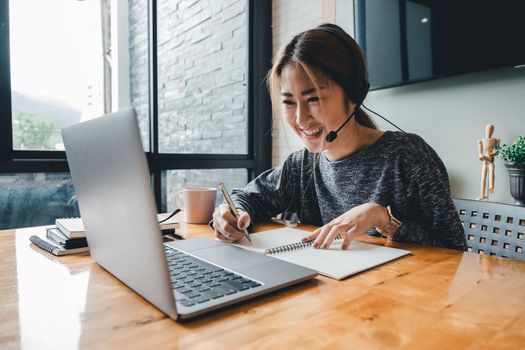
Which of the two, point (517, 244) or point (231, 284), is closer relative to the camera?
point (231, 284)

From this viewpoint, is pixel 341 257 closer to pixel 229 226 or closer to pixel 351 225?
pixel 351 225

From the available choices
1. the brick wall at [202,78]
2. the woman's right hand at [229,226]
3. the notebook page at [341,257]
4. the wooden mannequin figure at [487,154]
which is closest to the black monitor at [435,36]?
the wooden mannequin figure at [487,154]

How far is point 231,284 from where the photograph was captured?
0.50 m

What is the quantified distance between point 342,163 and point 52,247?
0.80 meters

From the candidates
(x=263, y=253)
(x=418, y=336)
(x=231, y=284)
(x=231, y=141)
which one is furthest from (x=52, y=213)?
(x=418, y=336)

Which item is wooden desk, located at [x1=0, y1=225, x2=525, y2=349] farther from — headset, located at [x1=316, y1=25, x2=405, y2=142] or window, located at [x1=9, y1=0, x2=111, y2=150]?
window, located at [x1=9, y1=0, x2=111, y2=150]

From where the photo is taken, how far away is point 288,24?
2195 millimetres

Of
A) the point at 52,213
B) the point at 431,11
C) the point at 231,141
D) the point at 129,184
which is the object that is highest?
the point at 431,11

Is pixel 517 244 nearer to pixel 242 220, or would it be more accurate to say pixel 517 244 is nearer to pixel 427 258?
pixel 427 258

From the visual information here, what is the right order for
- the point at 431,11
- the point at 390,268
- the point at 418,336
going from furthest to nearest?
the point at 431,11
the point at 390,268
the point at 418,336

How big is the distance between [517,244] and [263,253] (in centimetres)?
57

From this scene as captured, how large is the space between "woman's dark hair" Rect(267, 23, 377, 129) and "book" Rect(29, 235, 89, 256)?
71 cm

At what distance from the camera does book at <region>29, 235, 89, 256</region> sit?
0.73m

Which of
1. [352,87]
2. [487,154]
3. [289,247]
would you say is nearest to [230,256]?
[289,247]
